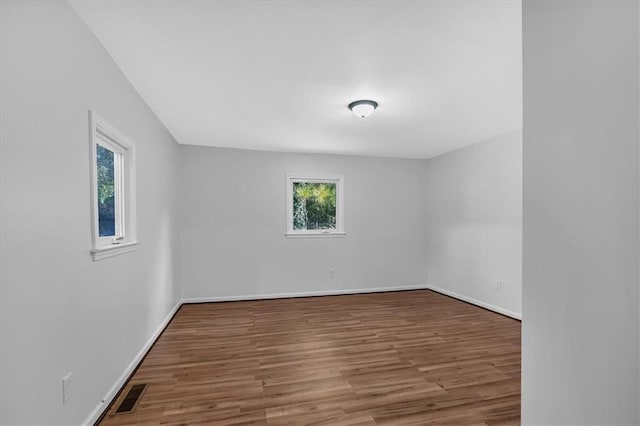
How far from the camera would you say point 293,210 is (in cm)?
539

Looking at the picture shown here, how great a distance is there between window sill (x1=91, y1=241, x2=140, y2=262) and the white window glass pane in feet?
0.47

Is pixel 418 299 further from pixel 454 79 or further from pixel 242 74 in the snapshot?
pixel 242 74

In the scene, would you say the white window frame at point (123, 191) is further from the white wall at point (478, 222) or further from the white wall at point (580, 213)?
the white wall at point (478, 222)

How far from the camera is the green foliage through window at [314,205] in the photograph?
5.45 meters

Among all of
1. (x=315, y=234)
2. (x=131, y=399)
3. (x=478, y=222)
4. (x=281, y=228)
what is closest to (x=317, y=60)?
(x=131, y=399)

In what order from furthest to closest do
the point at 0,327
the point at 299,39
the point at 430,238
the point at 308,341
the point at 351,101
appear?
1. the point at 430,238
2. the point at 308,341
3. the point at 351,101
4. the point at 299,39
5. the point at 0,327

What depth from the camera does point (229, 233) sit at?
16.4 feet

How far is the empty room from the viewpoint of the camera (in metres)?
1.05

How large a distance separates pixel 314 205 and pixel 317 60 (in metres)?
3.42

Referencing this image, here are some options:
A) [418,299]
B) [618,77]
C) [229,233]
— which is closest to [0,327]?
[618,77]

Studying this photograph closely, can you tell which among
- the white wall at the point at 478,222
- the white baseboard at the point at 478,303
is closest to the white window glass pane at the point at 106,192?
the white wall at the point at 478,222

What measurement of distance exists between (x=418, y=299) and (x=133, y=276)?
13.5 ft

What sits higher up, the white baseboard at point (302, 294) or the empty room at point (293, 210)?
the empty room at point (293, 210)

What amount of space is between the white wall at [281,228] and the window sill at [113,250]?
2.26 meters
